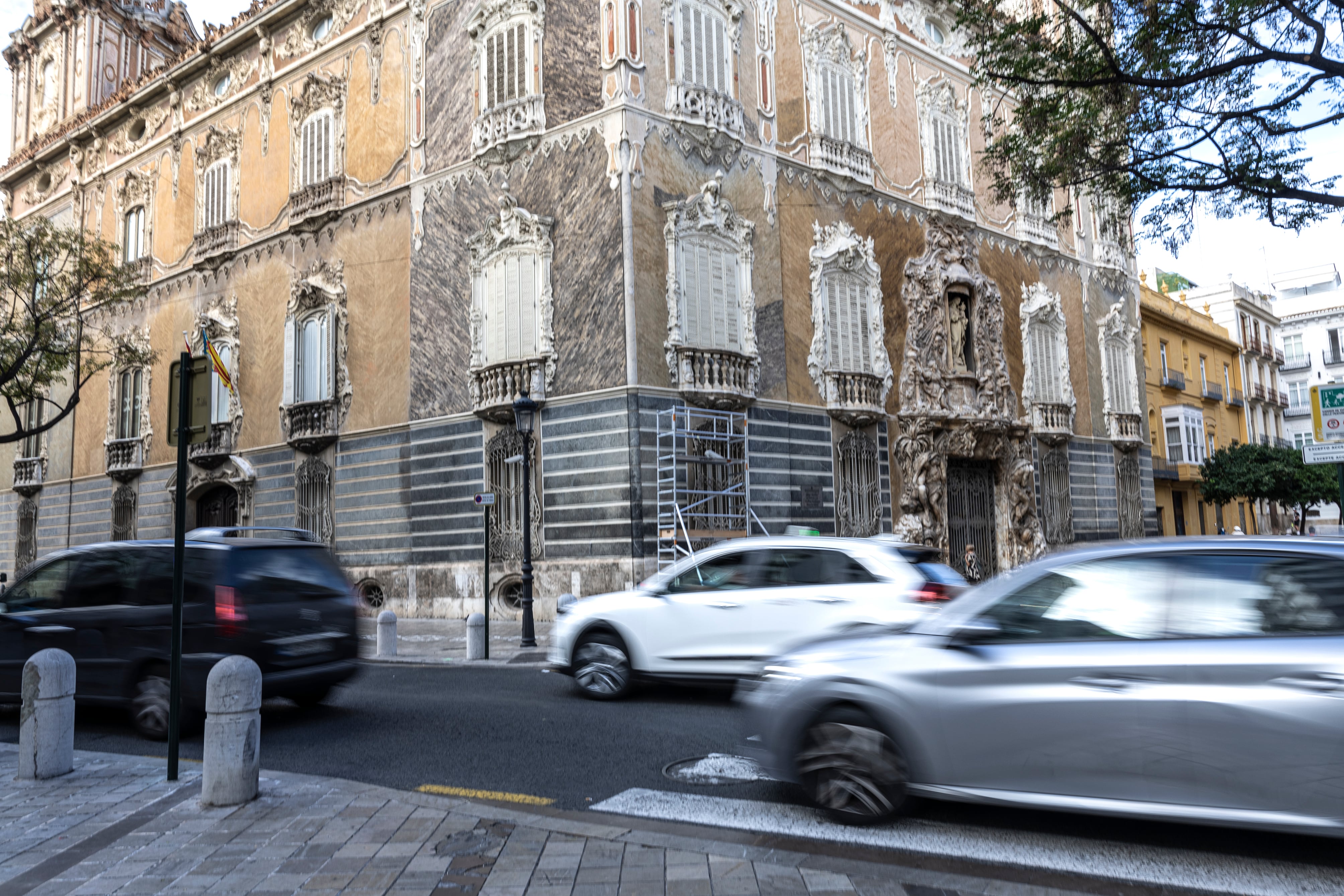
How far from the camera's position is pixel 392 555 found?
867 inches

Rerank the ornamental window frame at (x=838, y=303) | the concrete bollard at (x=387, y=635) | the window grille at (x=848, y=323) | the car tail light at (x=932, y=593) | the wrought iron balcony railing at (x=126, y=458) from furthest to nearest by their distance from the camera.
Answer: the wrought iron balcony railing at (x=126, y=458)
the window grille at (x=848, y=323)
the ornamental window frame at (x=838, y=303)
the concrete bollard at (x=387, y=635)
the car tail light at (x=932, y=593)

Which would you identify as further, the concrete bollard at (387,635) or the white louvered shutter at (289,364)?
the white louvered shutter at (289,364)

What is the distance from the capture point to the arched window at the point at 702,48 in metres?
19.5

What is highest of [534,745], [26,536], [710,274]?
[710,274]

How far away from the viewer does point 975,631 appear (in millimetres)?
5055

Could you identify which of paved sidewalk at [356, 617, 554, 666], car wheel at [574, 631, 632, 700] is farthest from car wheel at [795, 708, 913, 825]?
paved sidewalk at [356, 617, 554, 666]

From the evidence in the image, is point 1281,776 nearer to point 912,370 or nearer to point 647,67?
point 647,67

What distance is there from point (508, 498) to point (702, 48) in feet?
32.9

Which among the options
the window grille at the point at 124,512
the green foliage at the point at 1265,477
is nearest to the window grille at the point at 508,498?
the window grille at the point at 124,512

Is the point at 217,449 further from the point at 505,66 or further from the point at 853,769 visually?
the point at 853,769

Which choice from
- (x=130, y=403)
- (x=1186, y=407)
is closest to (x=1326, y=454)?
(x=130, y=403)

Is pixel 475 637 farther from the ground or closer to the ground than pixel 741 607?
closer to the ground

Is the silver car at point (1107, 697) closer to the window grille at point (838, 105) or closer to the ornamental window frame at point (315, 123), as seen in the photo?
the window grille at point (838, 105)

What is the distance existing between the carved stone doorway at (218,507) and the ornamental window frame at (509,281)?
10.2m
